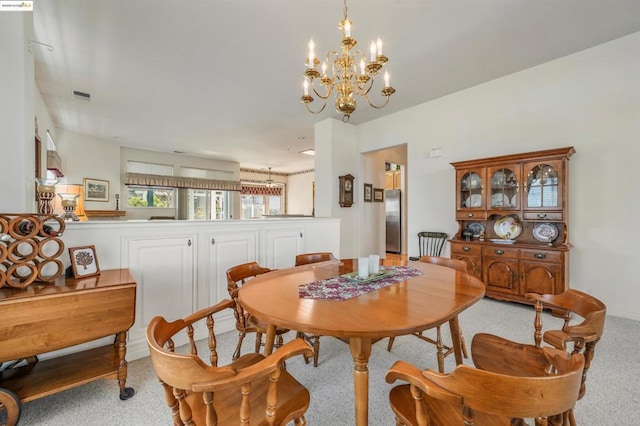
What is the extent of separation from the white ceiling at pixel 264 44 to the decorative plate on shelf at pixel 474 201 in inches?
60.6

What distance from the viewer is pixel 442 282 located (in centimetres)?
170

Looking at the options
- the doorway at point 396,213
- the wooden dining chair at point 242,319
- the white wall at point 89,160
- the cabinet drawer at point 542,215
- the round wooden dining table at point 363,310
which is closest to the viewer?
the round wooden dining table at point 363,310

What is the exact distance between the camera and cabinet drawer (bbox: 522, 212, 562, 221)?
118 inches

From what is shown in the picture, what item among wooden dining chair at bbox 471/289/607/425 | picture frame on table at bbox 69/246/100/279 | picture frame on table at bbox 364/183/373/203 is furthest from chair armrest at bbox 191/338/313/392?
picture frame on table at bbox 364/183/373/203

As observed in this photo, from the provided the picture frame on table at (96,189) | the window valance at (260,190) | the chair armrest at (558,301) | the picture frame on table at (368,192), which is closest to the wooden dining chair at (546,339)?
the chair armrest at (558,301)

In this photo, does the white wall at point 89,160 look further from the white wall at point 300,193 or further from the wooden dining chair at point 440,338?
the wooden dining chair at point 440,338

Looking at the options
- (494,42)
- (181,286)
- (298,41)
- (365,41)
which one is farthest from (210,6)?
(494,42)

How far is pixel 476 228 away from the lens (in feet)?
12.2

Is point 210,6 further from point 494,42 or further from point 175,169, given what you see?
point 175,169

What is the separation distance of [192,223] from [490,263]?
11.2 ft

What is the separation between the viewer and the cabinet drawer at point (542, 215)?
299 centimetres

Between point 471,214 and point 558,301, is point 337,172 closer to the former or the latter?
point 471,214

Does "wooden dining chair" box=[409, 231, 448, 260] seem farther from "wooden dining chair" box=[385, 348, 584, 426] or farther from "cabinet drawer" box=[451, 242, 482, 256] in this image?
"wooden dining chair" box=[385, 348, 584, 426]

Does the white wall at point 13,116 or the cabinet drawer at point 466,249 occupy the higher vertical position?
the white wall at point 13,116
